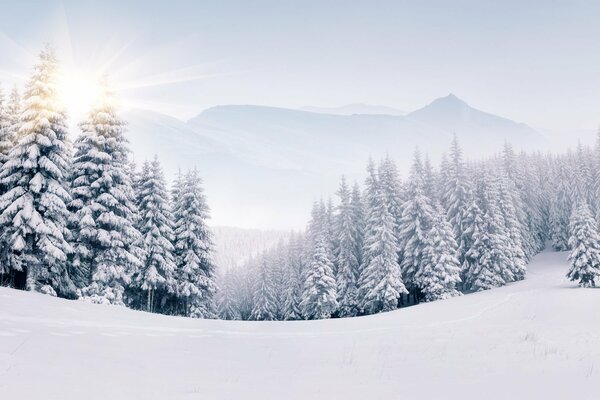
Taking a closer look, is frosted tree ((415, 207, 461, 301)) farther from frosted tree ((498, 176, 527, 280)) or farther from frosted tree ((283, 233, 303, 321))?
frosted tree ((283, 233, 303, 321))

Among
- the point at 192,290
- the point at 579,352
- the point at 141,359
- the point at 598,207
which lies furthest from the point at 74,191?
the point at 598,207

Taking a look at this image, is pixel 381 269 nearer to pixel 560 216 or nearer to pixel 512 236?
pixel 512 236

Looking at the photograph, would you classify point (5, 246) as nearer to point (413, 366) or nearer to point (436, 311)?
point (413, 366)

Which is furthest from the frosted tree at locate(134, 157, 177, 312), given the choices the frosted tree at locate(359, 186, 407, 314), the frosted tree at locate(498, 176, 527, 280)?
the frosted tree at locate(498, 176, 527, 280)

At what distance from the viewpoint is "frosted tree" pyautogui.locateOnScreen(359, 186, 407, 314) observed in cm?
4109

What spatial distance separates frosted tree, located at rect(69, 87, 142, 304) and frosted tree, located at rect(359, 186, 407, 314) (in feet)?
77.8

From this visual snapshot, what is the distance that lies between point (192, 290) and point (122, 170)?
40.9 ft

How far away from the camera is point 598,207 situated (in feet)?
226

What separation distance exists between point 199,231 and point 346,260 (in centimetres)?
→ 1921

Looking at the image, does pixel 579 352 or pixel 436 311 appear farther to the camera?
pixel 436 311

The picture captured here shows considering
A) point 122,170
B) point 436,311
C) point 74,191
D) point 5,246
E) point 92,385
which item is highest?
point 122,170

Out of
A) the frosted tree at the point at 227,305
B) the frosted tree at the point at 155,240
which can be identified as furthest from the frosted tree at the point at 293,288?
the frosted tree at the point at 155,240

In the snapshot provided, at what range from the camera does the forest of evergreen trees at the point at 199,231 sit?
2344cm

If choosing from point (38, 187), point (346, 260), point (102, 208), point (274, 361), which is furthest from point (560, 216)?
point (38, 187)
